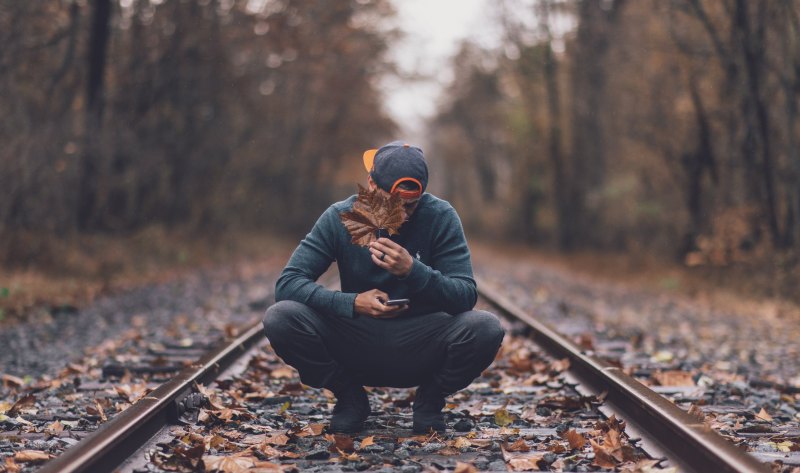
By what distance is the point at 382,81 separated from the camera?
124 feet

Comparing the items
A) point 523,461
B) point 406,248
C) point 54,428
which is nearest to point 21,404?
point 54,428

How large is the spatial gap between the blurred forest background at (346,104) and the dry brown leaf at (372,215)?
903 centimetres

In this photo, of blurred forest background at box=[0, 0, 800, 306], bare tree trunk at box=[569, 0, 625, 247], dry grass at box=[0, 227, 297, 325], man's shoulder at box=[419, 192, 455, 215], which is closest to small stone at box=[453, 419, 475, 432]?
man's shoulder at box=[419, 192, 455, 215]

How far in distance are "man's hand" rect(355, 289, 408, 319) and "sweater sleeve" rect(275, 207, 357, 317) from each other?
0.14 meters

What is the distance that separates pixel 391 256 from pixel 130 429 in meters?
1.33

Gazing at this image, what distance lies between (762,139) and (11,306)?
35.0 feet

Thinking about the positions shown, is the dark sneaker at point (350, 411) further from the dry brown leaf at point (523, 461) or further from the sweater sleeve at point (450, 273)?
the dry brown leaf at point (523, 461)

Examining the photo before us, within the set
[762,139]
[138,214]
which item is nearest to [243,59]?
[138,214]

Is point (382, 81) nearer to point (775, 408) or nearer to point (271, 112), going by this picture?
point (271, 112)

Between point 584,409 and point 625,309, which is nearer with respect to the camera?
point 584,409

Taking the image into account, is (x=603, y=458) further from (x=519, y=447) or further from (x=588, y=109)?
(x=588, y=109)

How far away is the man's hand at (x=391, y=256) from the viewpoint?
3.97 metres

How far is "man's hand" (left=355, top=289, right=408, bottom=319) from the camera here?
162 inches

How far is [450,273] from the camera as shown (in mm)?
4355
